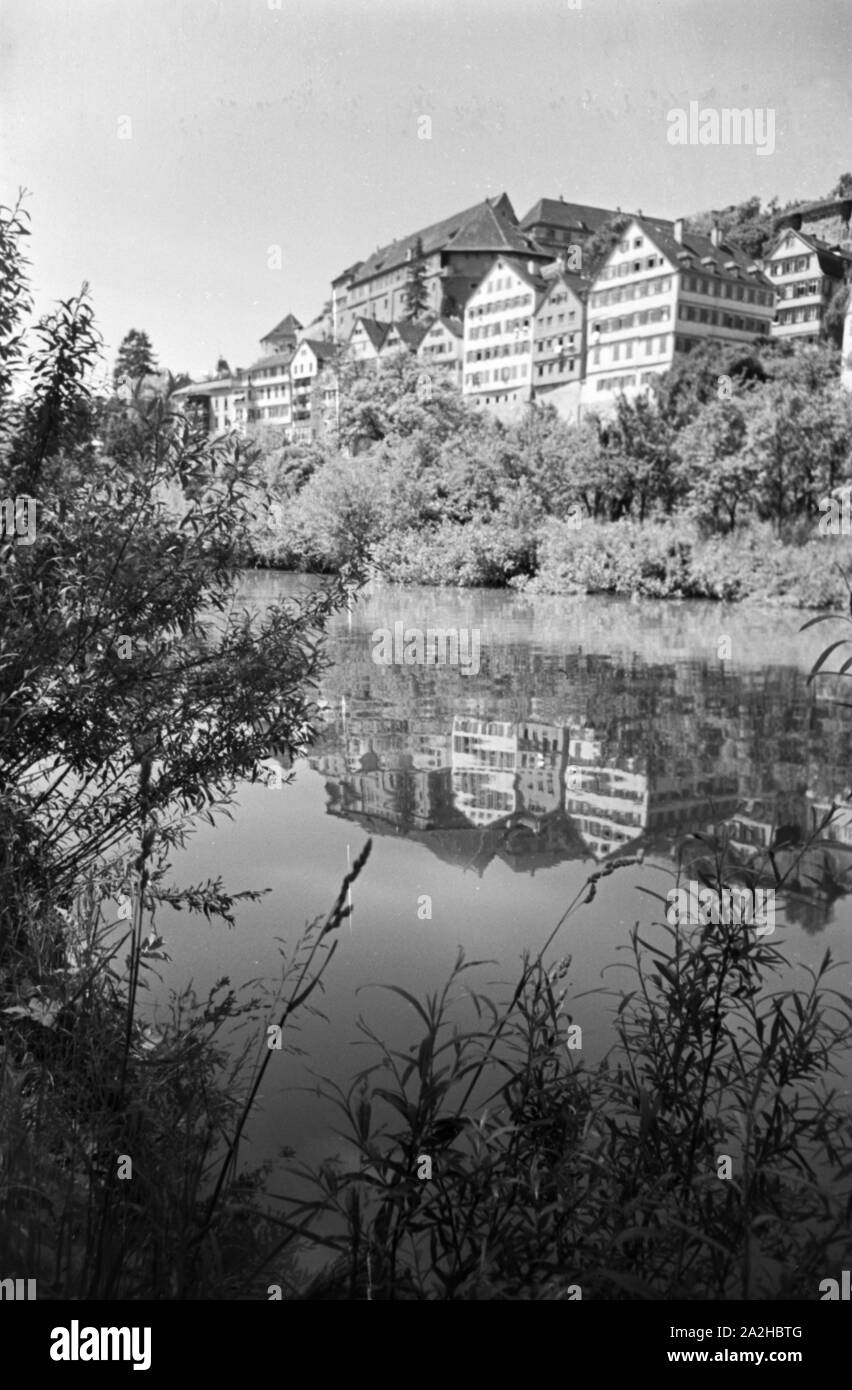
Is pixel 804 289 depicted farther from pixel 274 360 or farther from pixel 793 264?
pixel 274 360

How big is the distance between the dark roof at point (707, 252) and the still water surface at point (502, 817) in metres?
16.0

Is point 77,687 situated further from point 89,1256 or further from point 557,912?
point 557,912

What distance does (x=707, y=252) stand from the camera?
22.9 m

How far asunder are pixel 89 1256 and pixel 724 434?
1598 cm

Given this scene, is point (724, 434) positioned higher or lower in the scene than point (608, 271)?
lower

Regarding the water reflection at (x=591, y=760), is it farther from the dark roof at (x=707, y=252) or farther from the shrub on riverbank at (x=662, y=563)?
the dark roof at (x=707, y=252)

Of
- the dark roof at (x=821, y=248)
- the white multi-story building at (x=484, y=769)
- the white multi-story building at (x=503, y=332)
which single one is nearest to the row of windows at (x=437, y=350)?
the white multi-story building at (x=503, y=332)

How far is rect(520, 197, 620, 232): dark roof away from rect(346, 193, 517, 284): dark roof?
1.00m

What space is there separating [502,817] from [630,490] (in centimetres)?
1248

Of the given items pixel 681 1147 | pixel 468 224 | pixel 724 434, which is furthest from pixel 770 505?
pixel 681 1147

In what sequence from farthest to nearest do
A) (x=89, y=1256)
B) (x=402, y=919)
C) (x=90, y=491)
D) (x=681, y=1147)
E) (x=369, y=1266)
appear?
(x=402, y=919), (x=90, y=491), (x=681, y=1147), (x=369, y=1266), (x=89, y=1256)

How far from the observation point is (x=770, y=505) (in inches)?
601

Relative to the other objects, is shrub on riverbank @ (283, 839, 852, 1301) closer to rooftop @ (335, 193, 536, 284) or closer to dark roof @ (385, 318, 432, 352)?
rooftop @ (335, 193, 536, 284)

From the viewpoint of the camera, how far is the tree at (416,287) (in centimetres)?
2166
